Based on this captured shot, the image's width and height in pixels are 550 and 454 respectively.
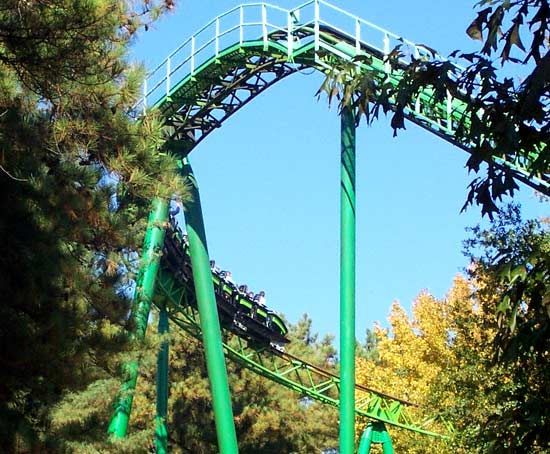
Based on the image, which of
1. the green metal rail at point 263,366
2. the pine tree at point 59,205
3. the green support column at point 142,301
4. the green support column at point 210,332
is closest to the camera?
the pine tree at point 59,205

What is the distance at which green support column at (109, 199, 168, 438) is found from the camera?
1019cm

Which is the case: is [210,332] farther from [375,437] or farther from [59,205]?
[59,205]

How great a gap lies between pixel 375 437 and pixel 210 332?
19.7 ft

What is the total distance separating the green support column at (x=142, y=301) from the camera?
33.4 ft

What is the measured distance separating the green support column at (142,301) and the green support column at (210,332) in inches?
25.2

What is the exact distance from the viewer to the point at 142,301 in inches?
451

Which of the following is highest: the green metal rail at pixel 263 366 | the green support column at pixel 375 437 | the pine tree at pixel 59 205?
the green metal rail at pixel 263 366

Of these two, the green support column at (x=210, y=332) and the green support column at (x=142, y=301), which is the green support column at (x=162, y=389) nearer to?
the green support column at (x=210, y=332)

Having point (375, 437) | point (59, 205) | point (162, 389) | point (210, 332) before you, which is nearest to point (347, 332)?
point (210, 332)

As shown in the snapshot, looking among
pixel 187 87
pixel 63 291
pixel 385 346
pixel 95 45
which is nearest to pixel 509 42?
pixel 95 45

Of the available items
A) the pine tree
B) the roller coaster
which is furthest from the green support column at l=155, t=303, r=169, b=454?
the pine tree

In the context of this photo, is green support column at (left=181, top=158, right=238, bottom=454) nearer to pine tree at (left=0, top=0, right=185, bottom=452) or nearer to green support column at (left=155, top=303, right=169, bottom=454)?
green support column at (left=155, top=303, right=169, bottom=454)

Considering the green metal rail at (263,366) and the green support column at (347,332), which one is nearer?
the green support column at (347,332)

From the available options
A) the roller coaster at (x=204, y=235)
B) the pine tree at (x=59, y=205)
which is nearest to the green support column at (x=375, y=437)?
the roller coaster at (x=204, y=235)
